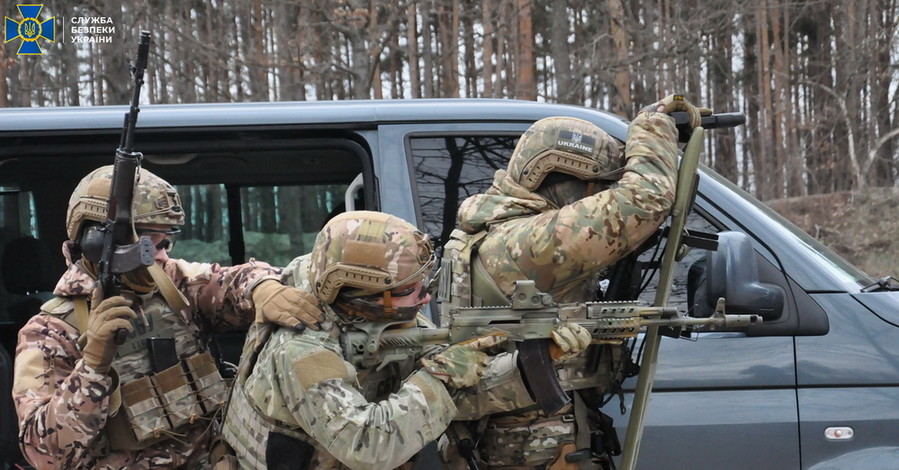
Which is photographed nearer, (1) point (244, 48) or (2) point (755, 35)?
(1) point (244, 48)

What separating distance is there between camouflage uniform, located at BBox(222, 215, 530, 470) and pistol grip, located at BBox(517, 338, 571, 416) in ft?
0.84

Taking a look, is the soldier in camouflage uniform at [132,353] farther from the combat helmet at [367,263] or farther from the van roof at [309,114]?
the van roof at [309,114]

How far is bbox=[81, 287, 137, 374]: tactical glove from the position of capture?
7.82ft

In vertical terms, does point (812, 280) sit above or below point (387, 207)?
below

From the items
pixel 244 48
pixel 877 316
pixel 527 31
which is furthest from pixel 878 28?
pixel 877 316

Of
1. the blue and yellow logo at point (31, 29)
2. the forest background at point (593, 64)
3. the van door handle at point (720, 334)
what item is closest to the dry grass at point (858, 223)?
the forest background at point (593, 64)

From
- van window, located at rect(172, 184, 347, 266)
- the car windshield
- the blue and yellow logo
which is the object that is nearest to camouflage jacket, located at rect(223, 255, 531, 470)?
the car windshield

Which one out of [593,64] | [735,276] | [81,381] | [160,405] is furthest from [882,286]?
[593,64]

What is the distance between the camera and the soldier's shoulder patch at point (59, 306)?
8.63 ft

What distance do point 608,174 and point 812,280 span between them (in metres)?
0.82

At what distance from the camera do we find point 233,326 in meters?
2.97

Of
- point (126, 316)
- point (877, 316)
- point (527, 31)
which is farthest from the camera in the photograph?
point (527, 31)

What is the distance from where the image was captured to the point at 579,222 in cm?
239

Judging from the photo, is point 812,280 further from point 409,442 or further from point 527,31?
point 527,31
